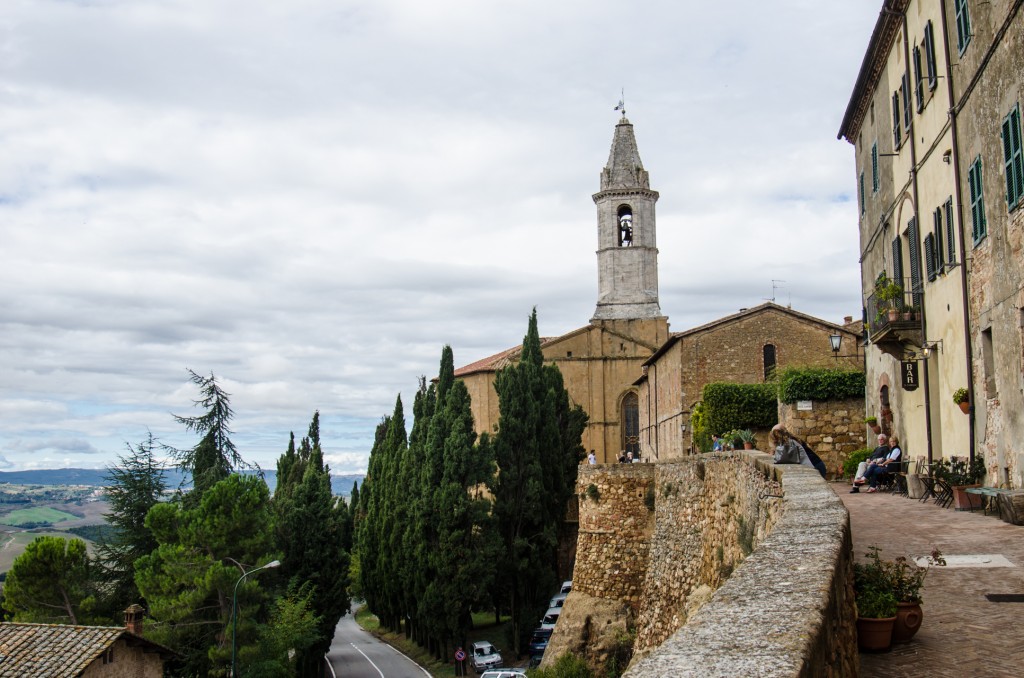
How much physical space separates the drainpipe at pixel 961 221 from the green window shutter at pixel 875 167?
6.24m

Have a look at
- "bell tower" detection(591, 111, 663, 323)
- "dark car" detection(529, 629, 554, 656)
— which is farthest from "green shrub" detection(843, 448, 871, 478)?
"bell tower" detection(591, 111, 663, 323)

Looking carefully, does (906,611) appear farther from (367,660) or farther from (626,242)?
(626,242)

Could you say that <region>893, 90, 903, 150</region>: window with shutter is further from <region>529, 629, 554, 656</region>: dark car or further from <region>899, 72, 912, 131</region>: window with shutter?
<region>529, 629, 554, 656</region>: dark car

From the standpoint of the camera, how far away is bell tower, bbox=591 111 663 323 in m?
60.9

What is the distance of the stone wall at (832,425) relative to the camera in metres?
24.2

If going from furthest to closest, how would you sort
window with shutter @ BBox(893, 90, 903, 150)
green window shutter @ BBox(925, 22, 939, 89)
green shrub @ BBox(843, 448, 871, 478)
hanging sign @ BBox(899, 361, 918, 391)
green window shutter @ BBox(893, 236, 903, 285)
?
green shrub @ BBox(843, 448, 871, 478) → green window shutter @ BBox(893, 236, 903, 285) → window with shutter @ BBox(893, 90, 903, 150) → hanging sign @ BBox(899, 361, 918, 391) → green window shutter @ BBox(925, 22, 939, 89)

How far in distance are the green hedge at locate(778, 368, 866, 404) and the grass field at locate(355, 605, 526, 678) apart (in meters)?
18.5

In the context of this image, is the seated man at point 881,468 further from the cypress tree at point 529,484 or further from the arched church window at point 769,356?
the cypress tree at point 529,484

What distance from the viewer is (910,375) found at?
18766 mm

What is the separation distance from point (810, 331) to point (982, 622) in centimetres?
3248

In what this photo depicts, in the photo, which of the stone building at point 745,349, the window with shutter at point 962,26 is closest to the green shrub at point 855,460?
the window with shutter at point 962,26

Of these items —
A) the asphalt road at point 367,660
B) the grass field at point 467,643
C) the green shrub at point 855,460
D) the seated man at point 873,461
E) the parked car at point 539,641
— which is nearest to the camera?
the seated man at point 873,461

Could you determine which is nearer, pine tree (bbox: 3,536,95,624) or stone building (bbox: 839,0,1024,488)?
stone building (bbox: 839,0,1024,488)

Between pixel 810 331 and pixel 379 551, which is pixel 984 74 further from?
pixel 379 551
